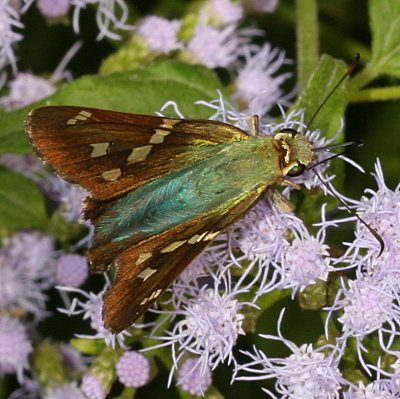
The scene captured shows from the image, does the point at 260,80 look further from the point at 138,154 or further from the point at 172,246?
the point at 172,246

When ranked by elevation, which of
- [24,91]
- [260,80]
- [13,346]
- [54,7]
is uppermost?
[54,7]

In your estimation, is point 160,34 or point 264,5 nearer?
point 160,34

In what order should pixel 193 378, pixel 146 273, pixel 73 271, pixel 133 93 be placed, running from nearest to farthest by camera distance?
pixel 146 273, pixel 193 378, pixel 133 93, pixel 73 271

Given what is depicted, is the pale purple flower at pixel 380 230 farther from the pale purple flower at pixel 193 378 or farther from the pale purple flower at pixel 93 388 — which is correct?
the pale purple flower at pixel 93 388

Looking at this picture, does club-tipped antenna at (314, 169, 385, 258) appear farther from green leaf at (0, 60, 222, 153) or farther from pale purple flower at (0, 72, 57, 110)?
pale purple flower at (0, 72, 57, 110)

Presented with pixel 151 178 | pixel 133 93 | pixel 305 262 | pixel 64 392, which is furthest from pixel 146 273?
pixel 64 392

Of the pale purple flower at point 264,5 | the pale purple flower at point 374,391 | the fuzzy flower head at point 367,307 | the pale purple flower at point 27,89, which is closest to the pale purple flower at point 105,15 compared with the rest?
the pale purple flower at point 27,89

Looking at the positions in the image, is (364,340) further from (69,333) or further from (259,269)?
(69,333)

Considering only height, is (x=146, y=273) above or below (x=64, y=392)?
above
